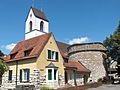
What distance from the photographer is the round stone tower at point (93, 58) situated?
45656mm

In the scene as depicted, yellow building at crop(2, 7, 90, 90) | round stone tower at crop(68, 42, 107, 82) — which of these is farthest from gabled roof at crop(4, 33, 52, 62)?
round stone tower at crop(68, 42, 107, 82)

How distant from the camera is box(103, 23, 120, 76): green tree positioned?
142 ft

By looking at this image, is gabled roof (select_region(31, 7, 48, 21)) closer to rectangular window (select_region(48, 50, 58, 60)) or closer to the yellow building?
the yellow building

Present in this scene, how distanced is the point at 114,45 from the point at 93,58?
485 centimetres

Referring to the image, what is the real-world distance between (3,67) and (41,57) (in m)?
6.05

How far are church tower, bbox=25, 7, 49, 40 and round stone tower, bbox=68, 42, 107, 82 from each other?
2576 cm

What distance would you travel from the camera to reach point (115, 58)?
45188 millimetres

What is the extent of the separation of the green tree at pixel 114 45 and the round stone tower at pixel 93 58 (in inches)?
56.9

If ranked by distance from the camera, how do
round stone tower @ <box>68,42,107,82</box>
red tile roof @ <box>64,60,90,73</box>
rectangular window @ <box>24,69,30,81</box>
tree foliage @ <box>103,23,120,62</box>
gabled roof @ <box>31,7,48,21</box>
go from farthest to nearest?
gabled roof @ <box>31,7,48,21</box>
round stone tower @ <box>68,42,107,82</box>
tree foliage @ <box>103,23,120,62</box>
red tile roof @ <box>64,60,90,73</box>
rectangular window @ <box>24,69,30,81</box>

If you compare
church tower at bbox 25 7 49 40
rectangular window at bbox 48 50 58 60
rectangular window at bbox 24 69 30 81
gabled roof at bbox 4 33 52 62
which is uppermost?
church tower at bbox 25 7 49 40

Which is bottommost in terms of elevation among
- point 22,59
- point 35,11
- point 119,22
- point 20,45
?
point 22,59

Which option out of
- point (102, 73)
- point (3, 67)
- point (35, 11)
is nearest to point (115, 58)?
point (102, 73)

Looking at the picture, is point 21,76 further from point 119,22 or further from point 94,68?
point 119,22

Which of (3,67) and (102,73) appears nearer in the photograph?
(3,67)
